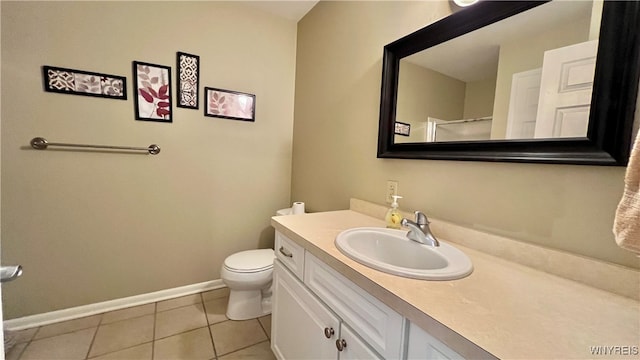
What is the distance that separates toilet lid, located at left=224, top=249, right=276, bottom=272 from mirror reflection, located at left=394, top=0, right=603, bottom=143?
3.96ft

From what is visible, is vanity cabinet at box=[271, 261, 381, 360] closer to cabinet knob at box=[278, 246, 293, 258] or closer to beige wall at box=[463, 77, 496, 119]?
cabinet knob at box=[278, 246, 293, 258]

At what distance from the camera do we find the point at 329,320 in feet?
2.83

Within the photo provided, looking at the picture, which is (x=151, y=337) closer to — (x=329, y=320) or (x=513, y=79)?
(x=329, y=320)

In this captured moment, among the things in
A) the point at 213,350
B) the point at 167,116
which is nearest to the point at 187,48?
the point at 167,116

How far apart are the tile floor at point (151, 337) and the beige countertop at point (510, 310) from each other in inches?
43.4

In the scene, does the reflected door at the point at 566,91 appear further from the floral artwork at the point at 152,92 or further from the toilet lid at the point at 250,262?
the floral artwork at the point at 152,92

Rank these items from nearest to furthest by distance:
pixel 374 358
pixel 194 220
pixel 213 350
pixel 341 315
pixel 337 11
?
pixel 374 358
pixel 341 315
pixel 213 350
pixel 337 11
pixel 194 220

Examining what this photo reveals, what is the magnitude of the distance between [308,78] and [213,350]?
6.50ft

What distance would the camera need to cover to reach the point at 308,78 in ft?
6.75

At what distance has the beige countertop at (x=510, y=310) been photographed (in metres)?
0.46

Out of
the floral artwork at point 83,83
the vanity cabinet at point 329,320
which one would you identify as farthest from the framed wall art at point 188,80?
the vanity cabinet at point 329,320

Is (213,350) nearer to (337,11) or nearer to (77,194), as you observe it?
(77,194)

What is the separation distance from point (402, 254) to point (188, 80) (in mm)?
1835

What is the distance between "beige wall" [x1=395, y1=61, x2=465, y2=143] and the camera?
3.52 feet
